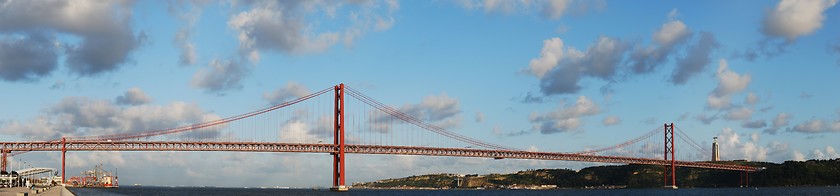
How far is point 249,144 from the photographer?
95625 mm

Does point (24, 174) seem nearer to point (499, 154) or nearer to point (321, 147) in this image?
point (321, 147)

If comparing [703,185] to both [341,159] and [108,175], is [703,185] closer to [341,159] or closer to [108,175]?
[341,159]

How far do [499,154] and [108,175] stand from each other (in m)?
121

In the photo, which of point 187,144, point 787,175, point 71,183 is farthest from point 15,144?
point 787,175

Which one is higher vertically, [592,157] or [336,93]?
[336,93]

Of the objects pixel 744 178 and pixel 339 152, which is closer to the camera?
pixel 339 152

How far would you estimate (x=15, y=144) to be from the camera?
99375mm

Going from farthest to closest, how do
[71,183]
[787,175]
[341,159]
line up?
[71,183] → [787,175] → [341,159]

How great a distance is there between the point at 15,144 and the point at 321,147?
38.3 m

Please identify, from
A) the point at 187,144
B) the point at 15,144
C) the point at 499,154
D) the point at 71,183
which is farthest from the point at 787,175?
the point at 71,183

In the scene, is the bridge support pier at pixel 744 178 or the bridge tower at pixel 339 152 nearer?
the bridge tower at pixel 339 152

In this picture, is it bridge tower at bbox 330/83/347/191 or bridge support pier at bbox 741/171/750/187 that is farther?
bridge support pier at bbox 741/171/750/187

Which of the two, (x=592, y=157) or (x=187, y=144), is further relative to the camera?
(x=592, y=157)

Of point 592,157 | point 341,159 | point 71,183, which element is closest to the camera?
point 341,159
